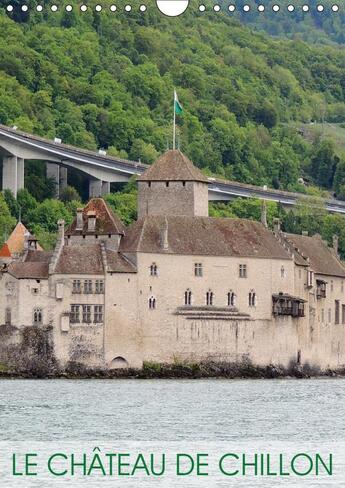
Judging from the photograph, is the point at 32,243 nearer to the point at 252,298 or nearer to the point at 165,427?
the point at 252,298

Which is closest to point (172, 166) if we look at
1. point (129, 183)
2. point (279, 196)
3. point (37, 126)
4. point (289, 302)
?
point (289, 302)

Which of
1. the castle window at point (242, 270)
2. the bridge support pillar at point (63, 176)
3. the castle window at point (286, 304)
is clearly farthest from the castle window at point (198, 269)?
the bridge support pillar at point (63, 176)

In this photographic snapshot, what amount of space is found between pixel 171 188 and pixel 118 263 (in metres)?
8.06

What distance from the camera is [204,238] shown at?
11988 centimetres

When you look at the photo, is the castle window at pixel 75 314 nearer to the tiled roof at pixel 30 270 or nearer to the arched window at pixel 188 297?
the tiled roof at pixel 30 270

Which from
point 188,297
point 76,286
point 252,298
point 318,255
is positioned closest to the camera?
point 76,286

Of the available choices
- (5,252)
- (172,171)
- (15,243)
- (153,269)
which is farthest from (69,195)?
(153,269)

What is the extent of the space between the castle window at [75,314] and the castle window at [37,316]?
137cm

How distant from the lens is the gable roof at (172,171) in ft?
403

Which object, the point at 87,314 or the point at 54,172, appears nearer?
the point at 87,314

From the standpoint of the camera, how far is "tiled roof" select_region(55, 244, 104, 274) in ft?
379

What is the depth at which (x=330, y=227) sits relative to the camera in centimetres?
16912

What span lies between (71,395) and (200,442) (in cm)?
2370

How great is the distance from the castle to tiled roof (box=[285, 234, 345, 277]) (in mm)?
2827
